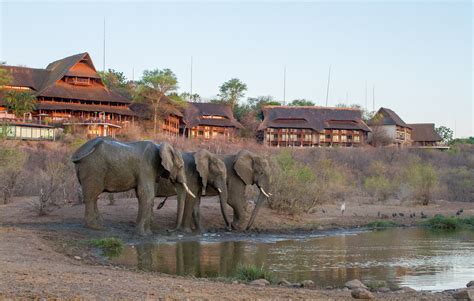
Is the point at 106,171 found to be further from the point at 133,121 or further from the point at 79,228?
the point at 133,121

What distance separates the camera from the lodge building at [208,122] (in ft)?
236

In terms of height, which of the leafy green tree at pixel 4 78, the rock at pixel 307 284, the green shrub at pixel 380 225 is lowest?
the green shrub at pixel 380 225

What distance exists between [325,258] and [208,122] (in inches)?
2234

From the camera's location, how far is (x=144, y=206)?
756 inches

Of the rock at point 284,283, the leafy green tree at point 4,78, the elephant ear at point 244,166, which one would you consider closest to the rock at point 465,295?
the rock at point 284,283

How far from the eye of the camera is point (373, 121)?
85.8 metres

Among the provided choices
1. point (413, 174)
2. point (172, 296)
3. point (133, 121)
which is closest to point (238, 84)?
point (133, 121)

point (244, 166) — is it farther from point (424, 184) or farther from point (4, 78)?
point (4, 78)

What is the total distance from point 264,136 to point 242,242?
56569 mm

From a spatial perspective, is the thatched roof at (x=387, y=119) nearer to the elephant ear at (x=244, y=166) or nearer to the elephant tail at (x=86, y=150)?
the elephant ear at (x=244, y=166)

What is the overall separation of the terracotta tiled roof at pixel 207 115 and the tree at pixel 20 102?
18254 millimetres

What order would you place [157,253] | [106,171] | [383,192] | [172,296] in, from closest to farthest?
[172,296] → [157,253] → [106,171] → [383,192]

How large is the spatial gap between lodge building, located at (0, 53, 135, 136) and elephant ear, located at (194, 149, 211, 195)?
1531 inches

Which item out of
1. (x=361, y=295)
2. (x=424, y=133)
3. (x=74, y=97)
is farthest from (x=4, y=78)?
(x=361, y=295)
